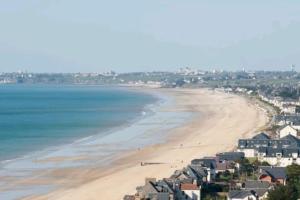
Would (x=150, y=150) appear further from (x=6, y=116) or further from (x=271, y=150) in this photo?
(x=6, y=116)

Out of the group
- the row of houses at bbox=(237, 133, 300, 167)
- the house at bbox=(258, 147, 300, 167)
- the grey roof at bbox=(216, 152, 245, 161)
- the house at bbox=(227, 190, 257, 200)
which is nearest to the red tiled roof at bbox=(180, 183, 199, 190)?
the house at bbox=(227, 190, 257, 200)

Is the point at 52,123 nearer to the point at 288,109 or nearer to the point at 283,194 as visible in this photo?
the point at 288,109

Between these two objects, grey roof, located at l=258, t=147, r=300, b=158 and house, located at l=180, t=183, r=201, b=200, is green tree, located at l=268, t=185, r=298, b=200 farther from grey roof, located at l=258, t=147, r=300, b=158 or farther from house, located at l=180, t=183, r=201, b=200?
grey roof, located at l=258, t=147, r=300, b=158

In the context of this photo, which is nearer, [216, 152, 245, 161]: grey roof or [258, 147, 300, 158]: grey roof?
[216, 152, 245, 161]: grey roof

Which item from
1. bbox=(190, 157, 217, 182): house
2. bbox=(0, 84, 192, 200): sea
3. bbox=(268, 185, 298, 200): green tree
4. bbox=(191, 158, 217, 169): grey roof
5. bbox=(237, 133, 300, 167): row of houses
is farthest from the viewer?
bbox=(0, 84, 192, 200): sea

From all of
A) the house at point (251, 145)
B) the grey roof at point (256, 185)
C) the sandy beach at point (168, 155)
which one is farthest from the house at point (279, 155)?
the grey roof at point (256, 185)

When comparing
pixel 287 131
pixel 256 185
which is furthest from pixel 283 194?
pixel 287 131
